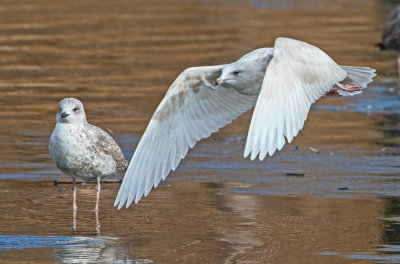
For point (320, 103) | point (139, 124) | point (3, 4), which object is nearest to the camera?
point (139, 124)

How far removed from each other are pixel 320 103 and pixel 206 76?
5945 mm

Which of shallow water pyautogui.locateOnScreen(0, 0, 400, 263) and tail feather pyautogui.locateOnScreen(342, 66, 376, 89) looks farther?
tail feather pyautogui.locateOnScreen(342, 66, 376, 89)

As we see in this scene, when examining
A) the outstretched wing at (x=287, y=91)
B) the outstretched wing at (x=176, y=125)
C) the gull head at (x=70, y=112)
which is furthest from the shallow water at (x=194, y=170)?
the outstretched wing at (x=287, y=91)

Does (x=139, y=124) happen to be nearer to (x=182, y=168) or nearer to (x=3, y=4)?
(x=182, y=168)

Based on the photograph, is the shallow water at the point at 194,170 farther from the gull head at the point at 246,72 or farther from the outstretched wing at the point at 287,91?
the gull head at the point at 246,72

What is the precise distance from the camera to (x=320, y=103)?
14117 millimetres

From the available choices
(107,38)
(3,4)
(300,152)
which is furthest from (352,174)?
(3,4)

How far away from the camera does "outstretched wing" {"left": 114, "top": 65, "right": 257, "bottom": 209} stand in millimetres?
8320

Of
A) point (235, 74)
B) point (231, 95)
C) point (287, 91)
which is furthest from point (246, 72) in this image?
point (287, 91)

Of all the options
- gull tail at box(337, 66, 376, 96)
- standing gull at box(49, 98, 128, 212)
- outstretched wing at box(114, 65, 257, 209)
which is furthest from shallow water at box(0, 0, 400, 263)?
gull tail at box(337, 66, 376, 96)

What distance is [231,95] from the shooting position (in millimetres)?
8812

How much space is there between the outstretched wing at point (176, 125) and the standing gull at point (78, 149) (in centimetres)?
70

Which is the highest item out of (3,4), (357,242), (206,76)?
(3,4)

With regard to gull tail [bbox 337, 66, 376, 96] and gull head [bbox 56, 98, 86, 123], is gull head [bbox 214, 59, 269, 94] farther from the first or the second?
gull head [bbox 56, 98, 86, 123]
